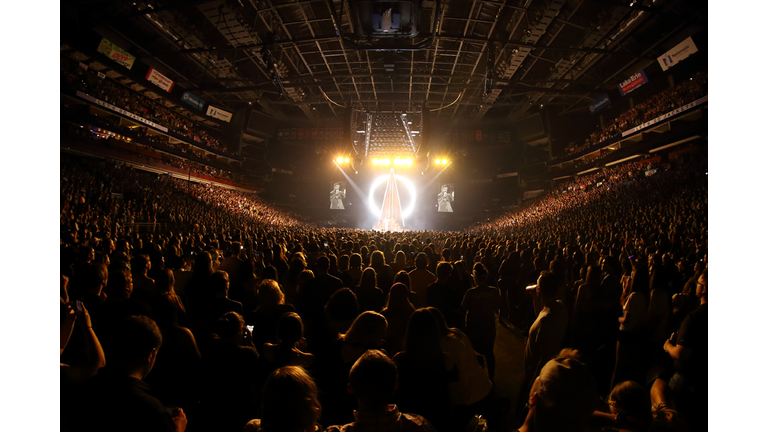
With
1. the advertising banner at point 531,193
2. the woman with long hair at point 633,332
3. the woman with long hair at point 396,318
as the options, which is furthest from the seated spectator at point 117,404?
the advertising banner at point 531,193

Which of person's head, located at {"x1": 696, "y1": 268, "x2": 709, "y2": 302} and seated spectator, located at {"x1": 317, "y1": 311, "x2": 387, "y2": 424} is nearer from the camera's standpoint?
seated spectator, located at {"x1": 317, "y1": 311, "x2": 387, "y2": 424}

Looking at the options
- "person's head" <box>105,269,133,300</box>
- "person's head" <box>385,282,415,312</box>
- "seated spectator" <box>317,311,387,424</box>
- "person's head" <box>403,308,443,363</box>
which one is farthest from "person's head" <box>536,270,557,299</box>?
"person's head" <box>105,269,133,300</box>

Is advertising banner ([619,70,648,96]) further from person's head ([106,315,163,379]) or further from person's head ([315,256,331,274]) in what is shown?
person's head ([106,315,163,379])

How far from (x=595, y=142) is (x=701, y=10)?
53.6ft

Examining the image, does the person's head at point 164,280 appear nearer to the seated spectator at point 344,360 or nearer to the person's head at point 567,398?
the seated spectator at point 344,360

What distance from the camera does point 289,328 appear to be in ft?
7.57

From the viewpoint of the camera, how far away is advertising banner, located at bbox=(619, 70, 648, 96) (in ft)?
72.8

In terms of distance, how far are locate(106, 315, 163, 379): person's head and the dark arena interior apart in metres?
0.01

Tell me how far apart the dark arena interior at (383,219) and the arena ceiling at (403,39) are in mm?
184

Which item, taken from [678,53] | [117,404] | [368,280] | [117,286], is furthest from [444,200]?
[117,404]

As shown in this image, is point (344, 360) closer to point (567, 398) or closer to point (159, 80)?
point (567, 398)

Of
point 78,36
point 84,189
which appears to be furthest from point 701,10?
point 78,36

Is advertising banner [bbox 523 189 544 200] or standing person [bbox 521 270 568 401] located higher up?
advertising banner [bbox 523 189 544 200]

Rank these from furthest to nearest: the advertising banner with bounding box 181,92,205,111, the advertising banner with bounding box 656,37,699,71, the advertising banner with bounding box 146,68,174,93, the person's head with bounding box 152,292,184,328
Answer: the advertising banner with bounding box 181,92,205,111 < the advertising banner with bounding box 146,68,174,93 < the advertising banner with bounding box 656,37,699,71 < the person's head with bounding box 152,292,184,328
